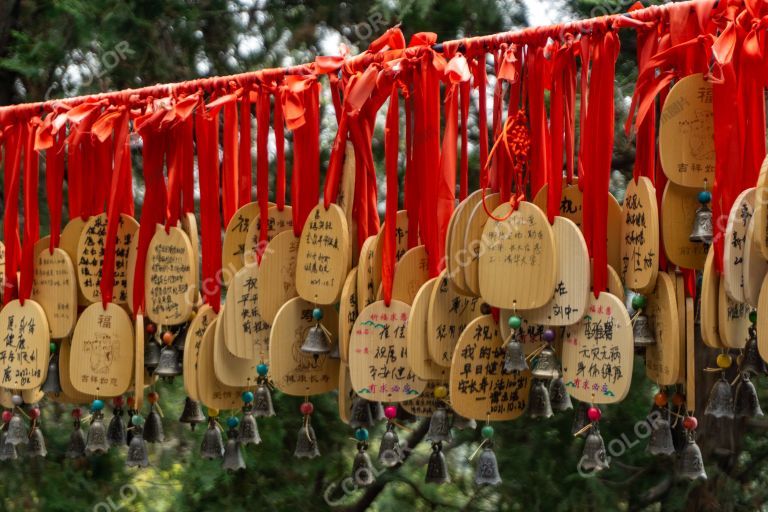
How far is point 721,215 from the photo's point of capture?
5.07 ft

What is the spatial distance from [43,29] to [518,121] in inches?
88.2

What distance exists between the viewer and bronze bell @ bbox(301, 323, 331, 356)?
189cm

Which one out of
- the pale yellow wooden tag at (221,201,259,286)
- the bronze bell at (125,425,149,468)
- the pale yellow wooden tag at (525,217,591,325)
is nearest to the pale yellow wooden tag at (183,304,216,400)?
the pale yellow wooden tag at (221,201,259,286)

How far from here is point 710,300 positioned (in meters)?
1.53

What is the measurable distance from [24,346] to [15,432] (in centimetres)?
22

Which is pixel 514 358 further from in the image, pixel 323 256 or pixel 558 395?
pixel 323 256

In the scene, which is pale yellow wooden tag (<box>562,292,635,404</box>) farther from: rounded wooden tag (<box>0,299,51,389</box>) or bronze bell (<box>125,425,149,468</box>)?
rounded wooden tag (<box>0,299,51,389</box>)

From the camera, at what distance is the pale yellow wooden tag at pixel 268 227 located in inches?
79.8

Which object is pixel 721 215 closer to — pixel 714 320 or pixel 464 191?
pixel 714 320

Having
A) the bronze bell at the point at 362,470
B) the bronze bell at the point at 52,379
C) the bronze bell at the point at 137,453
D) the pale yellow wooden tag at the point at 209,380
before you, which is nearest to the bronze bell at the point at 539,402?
the bronze bell at the point at 362,470

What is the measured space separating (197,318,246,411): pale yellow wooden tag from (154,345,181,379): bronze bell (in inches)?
3.6

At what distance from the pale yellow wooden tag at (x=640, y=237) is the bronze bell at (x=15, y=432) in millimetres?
1317

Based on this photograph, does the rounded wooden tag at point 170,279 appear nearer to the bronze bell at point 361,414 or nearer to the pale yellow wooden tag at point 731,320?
the bronze bell at point 361,414

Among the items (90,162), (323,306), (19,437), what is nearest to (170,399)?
(19,437)
